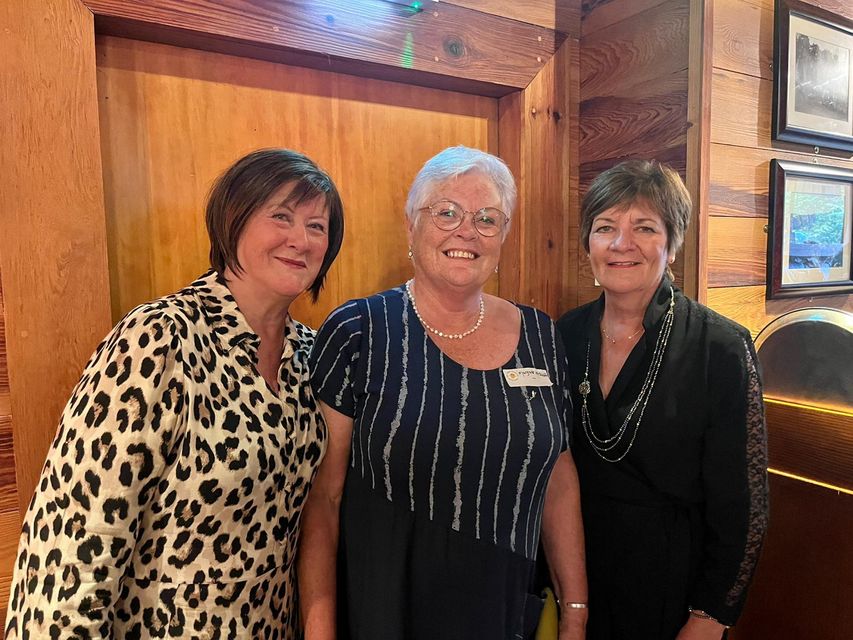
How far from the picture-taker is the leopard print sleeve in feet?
2.81

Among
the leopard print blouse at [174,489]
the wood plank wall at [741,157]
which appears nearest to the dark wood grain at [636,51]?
the wood plank wall at [741,157]

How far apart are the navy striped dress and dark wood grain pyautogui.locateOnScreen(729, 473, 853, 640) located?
86 cm

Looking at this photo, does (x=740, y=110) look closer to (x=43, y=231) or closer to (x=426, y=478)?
(x=426, y=478)

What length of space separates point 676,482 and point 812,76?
4.55 ft

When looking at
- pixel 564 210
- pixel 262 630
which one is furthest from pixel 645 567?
pixel 564 210

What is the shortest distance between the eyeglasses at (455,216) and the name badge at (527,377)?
0.96 ft

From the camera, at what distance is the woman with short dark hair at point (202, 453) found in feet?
2.83

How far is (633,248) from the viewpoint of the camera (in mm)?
1337

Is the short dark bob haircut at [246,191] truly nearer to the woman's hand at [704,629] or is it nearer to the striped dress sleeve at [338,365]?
the striped dress sleeve at [338,365]

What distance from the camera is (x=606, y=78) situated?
5.97 feet

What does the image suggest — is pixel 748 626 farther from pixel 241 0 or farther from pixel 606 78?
pixel 241 0

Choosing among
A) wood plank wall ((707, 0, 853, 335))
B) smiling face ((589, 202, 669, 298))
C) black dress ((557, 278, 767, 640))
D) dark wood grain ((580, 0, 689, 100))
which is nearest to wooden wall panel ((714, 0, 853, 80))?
wood plank wall ((707, 0, 853, 335))

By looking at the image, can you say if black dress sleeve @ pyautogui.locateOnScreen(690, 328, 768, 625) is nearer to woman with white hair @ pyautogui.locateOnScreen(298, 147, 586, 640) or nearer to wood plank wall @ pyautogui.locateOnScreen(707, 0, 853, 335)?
woman with white hair @ pyautogui.locateOnScreen(298, 147, 586, 640)

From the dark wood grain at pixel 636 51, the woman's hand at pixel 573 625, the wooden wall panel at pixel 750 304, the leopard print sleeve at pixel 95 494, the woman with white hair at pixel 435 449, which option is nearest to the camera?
the leopard print sleeve at pixel 95 494
